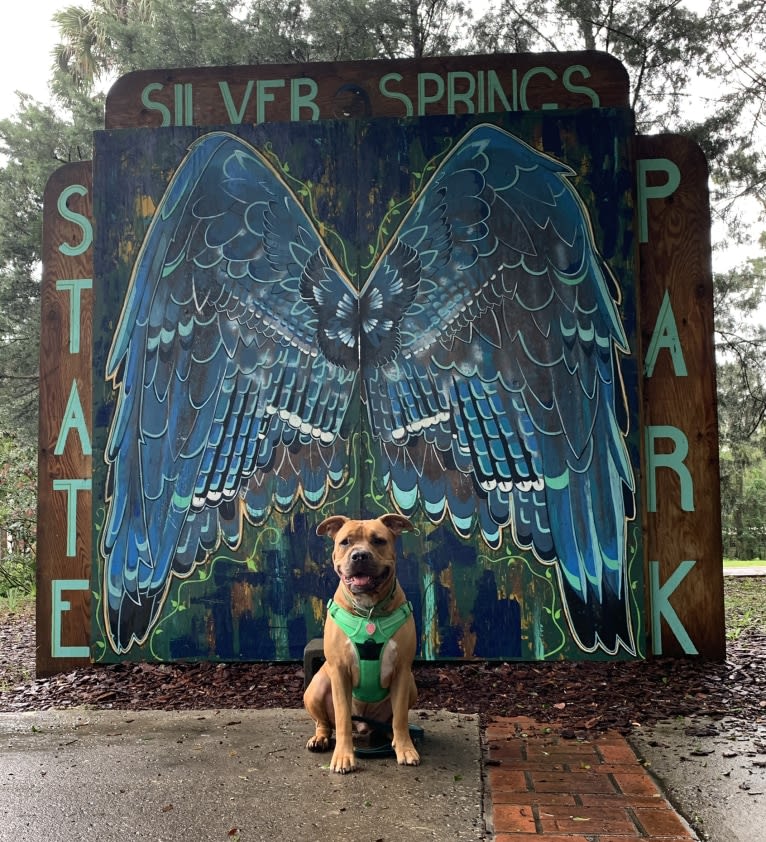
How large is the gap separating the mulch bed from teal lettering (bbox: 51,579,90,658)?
6.1 inches

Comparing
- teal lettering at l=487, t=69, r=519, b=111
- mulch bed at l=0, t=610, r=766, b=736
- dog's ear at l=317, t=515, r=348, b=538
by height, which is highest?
teal lettering at l=487, t=69, r=519, b=111

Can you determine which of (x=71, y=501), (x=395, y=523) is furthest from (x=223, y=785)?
(x=71, y=501)

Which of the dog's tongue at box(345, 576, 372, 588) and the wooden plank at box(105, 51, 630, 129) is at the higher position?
the wooden plank at box(105, 51, 630, 129)

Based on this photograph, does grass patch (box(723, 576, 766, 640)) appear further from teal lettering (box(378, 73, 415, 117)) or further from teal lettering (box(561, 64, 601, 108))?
teal lettering (box(378, 73, 415, 117))

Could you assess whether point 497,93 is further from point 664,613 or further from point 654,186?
point 664,613

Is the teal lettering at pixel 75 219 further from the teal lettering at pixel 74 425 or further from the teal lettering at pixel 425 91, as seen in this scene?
the teal lettering at pixel 425 91

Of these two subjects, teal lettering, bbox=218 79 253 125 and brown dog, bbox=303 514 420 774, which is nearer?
brown dog, bbox=303 514 420 774

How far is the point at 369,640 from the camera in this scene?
141 inches

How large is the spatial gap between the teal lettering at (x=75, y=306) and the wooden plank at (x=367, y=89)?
3.92 feet

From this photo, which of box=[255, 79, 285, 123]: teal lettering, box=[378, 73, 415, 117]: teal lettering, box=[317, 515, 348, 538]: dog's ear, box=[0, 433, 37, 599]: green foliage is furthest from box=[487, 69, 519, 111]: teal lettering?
box=[0, 433, 37, 599]: green foliage

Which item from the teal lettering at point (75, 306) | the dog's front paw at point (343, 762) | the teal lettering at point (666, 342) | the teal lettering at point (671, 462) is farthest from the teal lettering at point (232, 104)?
the dog's front paw at point (343, 762)

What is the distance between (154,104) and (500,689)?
15.4 ft

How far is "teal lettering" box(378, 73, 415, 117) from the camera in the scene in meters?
5.88

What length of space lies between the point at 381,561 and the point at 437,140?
3219 millimetres
